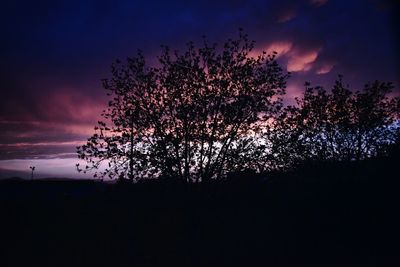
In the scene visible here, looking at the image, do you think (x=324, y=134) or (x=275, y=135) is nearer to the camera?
(x=275, y=135)

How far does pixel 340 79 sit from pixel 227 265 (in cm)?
1754

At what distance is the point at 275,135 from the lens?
1830 centimetres

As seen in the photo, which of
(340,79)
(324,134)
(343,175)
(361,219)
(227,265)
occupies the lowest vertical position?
(227,265)

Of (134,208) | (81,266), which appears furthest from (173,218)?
(81,266)

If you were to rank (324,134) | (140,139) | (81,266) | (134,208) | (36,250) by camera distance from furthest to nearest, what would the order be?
1. (324,134)
2. (134,208)
3. (140,139)
4. (36,250)
5. (81,266)

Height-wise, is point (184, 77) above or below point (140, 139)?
above

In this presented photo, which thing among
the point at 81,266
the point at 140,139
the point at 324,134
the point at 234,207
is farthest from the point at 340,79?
the point at 81,266

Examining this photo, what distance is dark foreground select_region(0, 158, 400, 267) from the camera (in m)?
15.1

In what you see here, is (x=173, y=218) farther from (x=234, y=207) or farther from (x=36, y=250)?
(x=36, y=250)

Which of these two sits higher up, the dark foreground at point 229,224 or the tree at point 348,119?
the tree at point 348,119

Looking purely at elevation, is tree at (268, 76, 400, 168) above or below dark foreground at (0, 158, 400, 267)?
above

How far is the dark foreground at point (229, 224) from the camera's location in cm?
1506

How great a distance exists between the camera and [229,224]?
62.5ft

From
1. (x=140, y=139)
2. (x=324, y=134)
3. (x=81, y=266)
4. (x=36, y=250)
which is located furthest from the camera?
(x=324, y=134)
